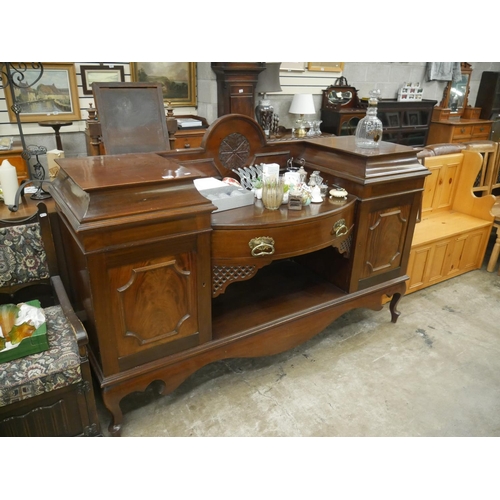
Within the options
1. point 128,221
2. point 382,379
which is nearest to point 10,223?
point 128,221

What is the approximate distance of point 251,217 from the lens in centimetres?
184

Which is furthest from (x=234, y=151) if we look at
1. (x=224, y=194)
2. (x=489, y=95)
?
(x=489, y=95)

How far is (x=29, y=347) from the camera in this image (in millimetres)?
1577

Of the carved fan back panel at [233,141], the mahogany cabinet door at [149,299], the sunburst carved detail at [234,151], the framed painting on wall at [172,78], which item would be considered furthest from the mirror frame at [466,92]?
the mahogany cabinet door at [149,299]

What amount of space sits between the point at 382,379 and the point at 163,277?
138 cm

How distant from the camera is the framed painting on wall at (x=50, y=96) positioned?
12.1 feet

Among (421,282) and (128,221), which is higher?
(128,221)

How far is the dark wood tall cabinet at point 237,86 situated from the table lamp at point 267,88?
7.7 inches

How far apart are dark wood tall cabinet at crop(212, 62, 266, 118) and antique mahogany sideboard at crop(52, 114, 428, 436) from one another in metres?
1.93

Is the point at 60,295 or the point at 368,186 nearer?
the point at 60,295

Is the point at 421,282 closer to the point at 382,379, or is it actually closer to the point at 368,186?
the point at 382,379

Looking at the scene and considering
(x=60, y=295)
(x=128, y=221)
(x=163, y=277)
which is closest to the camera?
(x=128, y=221)

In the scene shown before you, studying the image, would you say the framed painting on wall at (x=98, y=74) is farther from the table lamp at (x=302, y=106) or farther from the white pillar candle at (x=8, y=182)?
the white pillar candle at (x=8, y=182)

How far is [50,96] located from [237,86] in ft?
5.70
